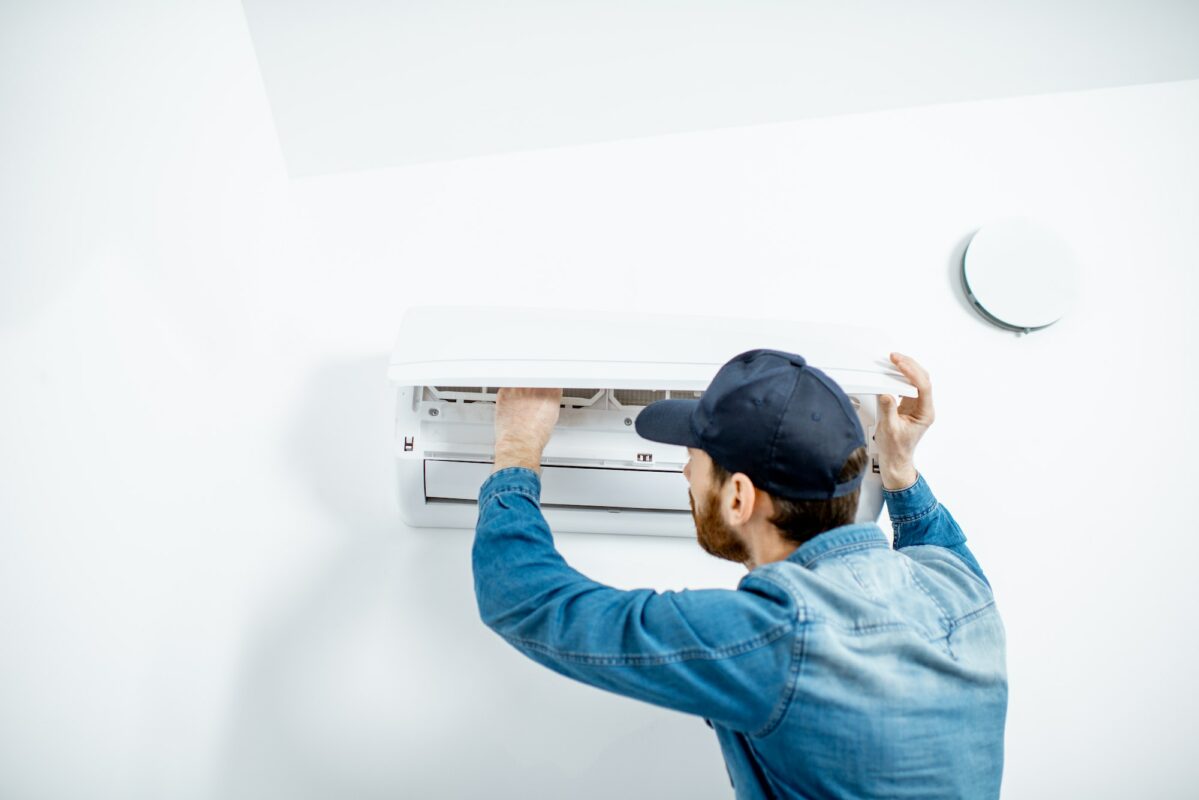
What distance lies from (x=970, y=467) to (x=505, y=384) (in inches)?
33.1

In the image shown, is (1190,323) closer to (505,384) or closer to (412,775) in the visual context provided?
(505,384)

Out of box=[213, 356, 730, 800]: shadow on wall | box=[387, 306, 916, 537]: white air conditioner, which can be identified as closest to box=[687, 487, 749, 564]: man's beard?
box=[387, 306, 916, 537]: white air conditioner

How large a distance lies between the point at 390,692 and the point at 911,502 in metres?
0.82

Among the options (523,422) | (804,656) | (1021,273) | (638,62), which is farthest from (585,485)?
(1021,273)

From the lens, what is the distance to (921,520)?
869 mm

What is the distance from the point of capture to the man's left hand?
0.76 metres

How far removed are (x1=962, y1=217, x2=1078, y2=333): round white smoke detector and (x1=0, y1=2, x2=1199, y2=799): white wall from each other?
4 centimetres

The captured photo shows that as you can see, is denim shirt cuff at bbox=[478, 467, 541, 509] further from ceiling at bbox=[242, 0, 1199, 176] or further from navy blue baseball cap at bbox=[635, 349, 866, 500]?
ceiling at bbox=[242, 0, 1199, 176]

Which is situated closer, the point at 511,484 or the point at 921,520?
the point at 511,484

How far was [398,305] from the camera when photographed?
40.4 inches

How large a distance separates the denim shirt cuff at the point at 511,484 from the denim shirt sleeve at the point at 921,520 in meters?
0.50

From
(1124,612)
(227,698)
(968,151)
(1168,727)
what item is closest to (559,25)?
(968,151)

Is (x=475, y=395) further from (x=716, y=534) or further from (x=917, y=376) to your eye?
(x=917, y=376)

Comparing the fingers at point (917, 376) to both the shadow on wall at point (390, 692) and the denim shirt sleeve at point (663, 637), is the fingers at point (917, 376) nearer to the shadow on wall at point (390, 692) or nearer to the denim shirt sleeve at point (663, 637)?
the denim shirt sleeve at point (663, 637)
